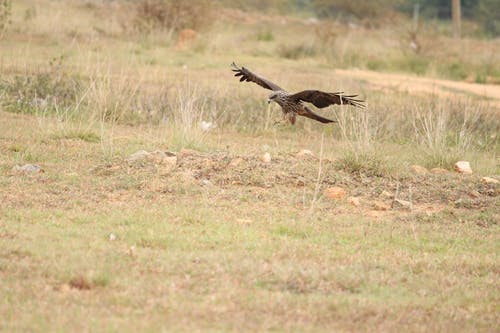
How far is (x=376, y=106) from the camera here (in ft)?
43.6

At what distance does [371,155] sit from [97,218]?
3086 mm

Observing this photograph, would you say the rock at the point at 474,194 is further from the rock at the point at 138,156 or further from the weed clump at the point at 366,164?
the rock at the point at 138,156

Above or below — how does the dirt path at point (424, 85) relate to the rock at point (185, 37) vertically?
below

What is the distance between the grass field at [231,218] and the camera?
16.5 feet

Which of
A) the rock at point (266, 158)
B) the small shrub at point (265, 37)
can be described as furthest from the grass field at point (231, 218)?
the small shrub at point (265, 37)

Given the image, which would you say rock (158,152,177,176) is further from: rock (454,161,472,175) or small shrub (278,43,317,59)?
small shrub (278,43,317,59)

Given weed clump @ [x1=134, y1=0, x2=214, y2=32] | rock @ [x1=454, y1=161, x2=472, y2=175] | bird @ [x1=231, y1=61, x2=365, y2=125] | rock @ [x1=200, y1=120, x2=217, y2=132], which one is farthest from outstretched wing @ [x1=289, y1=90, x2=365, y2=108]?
weed clump @ [x1=134, y1=0, x2=214, y2=32]

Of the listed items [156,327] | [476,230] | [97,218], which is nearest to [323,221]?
[476,230]

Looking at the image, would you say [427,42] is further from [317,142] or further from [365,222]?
[365,222]

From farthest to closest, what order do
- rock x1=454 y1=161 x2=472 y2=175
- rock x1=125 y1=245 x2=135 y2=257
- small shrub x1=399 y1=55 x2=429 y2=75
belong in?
small shrub x1=399 y1=55 x2=429 y2=75 < rock x1=454 y1=161 x2=472 y2=175 < rock x1=125 y1=245 x2=135 y2=257

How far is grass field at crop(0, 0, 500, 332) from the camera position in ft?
16.5

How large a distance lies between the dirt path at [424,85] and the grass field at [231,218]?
261 cm

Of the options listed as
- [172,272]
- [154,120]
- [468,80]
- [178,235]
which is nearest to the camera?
[172,272]

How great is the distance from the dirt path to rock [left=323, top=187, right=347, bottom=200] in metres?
8.19
